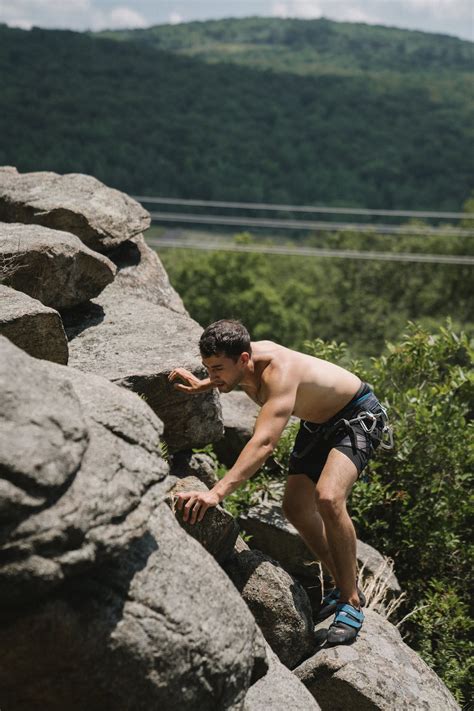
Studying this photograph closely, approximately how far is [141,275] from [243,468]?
12.4 feet

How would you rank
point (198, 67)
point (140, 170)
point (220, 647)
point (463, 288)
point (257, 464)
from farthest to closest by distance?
point (198, 67), point (140, 170), point (463, 288), point (257, 464), point (220, 647)

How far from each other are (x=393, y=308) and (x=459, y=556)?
107 ft

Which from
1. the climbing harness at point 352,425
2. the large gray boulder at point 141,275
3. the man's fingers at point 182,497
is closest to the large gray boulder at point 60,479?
the man's fingers at point 182,497

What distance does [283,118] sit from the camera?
416 ft

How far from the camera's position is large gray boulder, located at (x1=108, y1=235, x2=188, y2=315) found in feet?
29.0

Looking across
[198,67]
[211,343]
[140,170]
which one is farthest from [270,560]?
[198,67]

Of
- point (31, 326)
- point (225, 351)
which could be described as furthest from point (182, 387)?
point (31, 326)

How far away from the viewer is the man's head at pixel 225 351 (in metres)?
5.91

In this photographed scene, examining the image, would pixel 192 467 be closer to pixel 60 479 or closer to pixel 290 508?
pixel 290 508

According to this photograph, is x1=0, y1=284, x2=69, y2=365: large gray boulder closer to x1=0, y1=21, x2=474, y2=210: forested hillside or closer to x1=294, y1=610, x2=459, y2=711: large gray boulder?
x1=294, y1=610, x2=459, y2=711: large gray boulder

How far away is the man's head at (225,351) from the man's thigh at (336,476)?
95 centimetres

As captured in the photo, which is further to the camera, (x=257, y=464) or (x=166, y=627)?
(x=257, y=464)

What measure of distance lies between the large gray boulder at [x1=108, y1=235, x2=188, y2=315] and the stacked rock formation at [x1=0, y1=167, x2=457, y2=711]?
177 cm

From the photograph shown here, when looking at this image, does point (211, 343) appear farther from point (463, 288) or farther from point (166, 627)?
point (463, 288)
